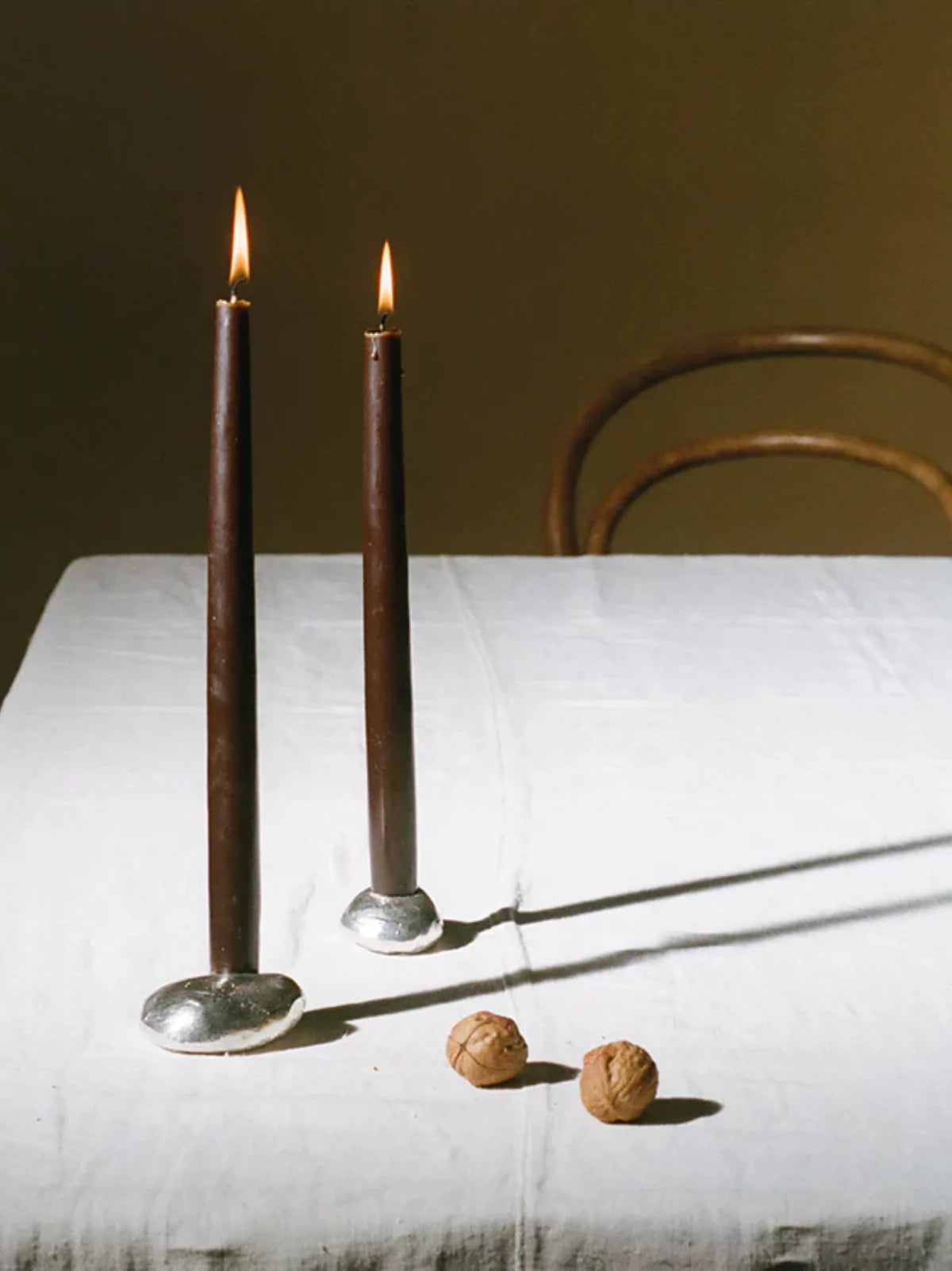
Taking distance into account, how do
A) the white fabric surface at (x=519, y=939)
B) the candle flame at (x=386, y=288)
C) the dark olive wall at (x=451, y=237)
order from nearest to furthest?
the white fabric surface at (x=519, y=939) → the candle flame at (x=386, y=288) → the dark olive wall at (x=451, y=237)

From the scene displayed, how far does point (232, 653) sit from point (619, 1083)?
17 centimetres

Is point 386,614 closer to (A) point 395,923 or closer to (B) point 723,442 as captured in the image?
(A) point 395,923

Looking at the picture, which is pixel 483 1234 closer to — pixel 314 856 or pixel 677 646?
pixel 314 856

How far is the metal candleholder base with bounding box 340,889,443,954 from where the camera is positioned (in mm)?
570

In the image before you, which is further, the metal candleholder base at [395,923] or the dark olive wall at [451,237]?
the dark olive wall at [451,237]

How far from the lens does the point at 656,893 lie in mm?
639

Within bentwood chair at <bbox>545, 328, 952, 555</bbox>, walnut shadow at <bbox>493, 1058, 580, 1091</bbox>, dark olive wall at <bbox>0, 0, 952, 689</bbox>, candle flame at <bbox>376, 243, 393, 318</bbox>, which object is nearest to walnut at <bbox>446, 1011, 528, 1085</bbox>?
walnut shadow at <bbox>493, 1058, 580, 1091</bbox>

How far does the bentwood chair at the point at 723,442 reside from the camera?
1.47 m

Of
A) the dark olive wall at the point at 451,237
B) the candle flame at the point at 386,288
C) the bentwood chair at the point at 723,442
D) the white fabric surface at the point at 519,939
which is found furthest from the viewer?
the dark olive wall at the point at 451,237

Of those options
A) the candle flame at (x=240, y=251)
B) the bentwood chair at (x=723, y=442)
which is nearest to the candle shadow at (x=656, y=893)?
the candle flame at (x=240, y=251)

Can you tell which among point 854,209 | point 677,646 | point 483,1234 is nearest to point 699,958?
point 483,1234

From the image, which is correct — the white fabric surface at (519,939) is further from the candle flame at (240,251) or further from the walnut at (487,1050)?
the candle flame at (240,251)

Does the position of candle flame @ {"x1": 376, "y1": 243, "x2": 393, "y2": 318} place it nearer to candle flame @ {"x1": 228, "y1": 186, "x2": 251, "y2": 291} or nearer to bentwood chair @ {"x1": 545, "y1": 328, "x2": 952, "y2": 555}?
candle flame @ {"x1": 228, "y1": 186, "x2": 251, "y2": 291}

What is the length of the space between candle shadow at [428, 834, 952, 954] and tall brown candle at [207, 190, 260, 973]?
0.10 meters
